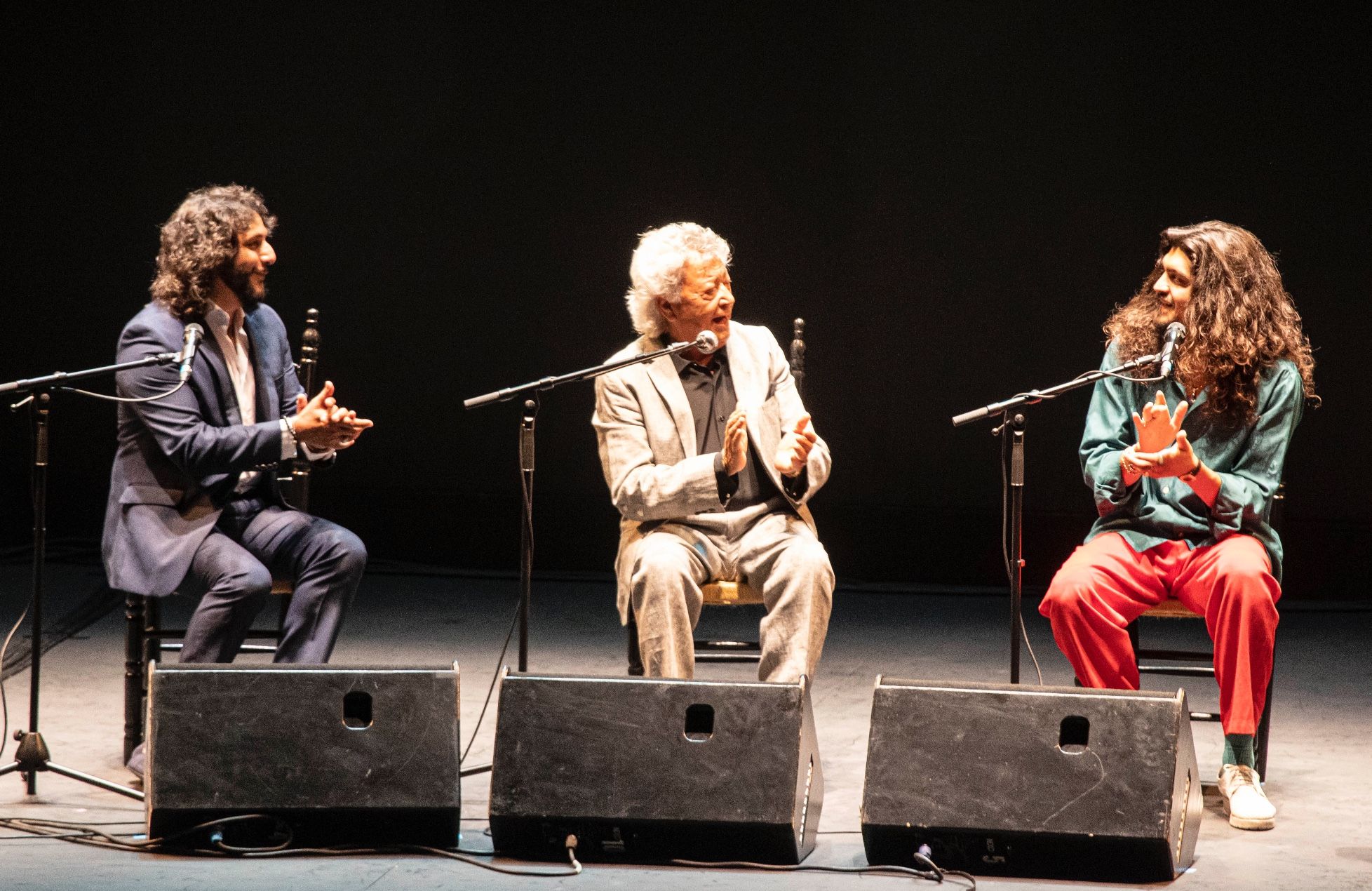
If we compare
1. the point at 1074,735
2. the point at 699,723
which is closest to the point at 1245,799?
the point at 1074,735

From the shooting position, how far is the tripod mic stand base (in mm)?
3148

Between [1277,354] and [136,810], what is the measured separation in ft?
8.48

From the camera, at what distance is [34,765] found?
3.19 metres

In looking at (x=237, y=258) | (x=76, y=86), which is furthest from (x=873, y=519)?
(x=76, y=86)

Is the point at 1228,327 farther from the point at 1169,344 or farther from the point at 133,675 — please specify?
the point at 133,675

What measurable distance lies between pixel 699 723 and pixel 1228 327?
4.87ft

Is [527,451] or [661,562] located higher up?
[527,451]

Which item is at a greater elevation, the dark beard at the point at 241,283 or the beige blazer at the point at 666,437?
the dark beard at the point at 241,283

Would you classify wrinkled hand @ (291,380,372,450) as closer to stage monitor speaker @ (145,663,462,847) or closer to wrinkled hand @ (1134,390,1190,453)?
stage monitor speaker @ (145,663,462,847)

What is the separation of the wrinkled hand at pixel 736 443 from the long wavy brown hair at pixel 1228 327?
87 centimetres

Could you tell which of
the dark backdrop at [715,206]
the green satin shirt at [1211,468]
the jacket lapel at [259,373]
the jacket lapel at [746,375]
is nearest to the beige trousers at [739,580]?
the jacket lapel at [746,375]

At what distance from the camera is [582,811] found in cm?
271

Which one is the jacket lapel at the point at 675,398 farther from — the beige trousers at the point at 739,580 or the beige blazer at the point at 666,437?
the beige trousers at the point at 739,580

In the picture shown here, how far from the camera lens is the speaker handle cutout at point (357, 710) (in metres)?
2.78
